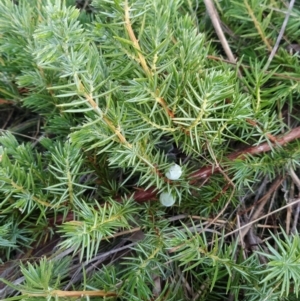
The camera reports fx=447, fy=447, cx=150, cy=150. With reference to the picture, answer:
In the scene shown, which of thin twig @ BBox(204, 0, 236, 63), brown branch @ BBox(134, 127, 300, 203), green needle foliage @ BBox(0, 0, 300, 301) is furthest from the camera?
thin twig @ BBox(204, 0, 236, 63)

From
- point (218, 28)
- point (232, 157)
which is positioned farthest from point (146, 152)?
point (218, 28)

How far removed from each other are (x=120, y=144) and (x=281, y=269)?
34 centimetres

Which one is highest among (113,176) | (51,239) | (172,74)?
(172,74)

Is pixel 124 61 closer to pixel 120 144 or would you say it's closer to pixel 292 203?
pixel 120 144

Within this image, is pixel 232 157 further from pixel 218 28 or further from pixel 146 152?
pixel 218 28

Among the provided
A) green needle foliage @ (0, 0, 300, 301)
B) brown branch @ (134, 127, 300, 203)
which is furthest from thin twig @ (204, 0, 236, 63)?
brown branch @ (134, 127, 300, 203)

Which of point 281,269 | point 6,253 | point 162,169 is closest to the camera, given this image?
point 281,269

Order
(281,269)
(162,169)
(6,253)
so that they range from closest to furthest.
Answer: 1. (281,269)
2. (162,169)
3. (6,253)

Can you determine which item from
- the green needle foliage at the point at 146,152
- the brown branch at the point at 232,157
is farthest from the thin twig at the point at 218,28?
the brown branch at the point at 232,157

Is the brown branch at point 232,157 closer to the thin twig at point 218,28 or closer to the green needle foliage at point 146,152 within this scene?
the green needle foliage at point 146,152

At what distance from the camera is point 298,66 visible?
3.19 ft

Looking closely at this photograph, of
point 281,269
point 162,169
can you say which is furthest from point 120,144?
point 281,269

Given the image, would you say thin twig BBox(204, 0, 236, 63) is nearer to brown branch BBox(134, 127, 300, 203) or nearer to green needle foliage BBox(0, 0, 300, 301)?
green needle foliage BBox(0, 0, 300, 301)

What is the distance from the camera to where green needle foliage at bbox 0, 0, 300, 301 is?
0.73 metres
